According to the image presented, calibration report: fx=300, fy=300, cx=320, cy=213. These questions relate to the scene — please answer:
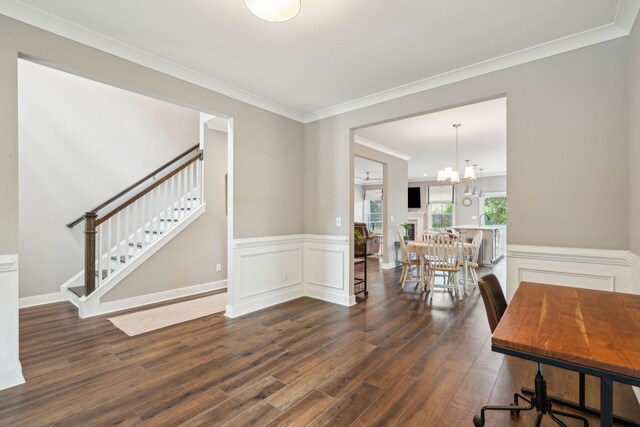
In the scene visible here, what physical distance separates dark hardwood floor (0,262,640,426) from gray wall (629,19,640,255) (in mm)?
1099

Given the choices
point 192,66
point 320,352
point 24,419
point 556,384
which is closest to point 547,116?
point 556,384

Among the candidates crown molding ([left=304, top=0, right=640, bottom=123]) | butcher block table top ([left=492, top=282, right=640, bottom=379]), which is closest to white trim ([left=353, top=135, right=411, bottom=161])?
crown molding ([left=304, top=0, right=640, bottom=123])

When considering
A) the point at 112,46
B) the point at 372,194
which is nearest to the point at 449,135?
the point at 112,46

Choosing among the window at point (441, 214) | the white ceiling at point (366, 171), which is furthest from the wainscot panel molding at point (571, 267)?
the window at point (441, 214)

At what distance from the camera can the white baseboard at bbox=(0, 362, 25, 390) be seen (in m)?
2.05

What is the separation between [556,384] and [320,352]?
1.76 meters

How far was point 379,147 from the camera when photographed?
21.7 feet

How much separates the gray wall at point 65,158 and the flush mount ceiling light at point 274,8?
3.97 meters

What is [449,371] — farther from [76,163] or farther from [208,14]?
[76,163]

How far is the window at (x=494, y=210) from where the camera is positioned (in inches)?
410

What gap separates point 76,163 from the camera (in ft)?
14.1

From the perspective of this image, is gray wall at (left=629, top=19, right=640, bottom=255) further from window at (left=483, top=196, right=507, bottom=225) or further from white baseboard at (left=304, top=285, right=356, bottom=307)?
window at (left=483, top=196, right=507, bottom=225)

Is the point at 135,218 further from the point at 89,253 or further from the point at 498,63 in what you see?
the point at 498,63

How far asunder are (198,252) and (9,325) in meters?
2.58
